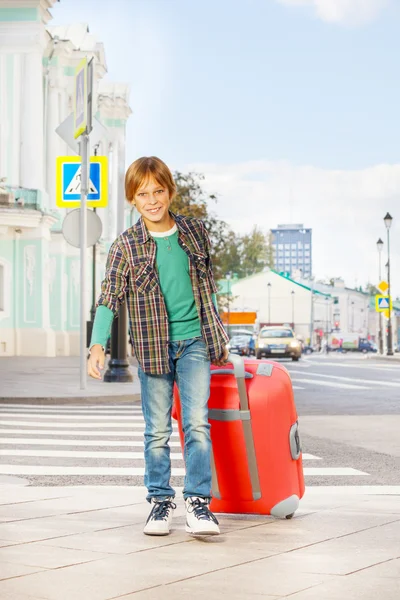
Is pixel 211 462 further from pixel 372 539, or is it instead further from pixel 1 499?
pixel 1 499

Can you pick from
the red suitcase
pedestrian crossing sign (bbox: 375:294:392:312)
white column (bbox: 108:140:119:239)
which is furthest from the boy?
white column (bbox: 108:140:119:239)

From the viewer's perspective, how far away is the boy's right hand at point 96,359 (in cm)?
535

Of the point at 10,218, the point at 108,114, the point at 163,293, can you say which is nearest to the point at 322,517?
the point at 163,293

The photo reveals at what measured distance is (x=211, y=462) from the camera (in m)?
5.63

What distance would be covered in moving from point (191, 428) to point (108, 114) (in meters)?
53.5

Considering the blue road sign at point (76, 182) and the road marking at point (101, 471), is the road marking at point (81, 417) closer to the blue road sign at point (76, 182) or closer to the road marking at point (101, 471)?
the road marking at point (101, 471)

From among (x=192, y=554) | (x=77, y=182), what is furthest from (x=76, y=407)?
(x=192, y=554)

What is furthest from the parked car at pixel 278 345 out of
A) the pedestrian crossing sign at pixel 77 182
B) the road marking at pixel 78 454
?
the road marking at pixel 78 454

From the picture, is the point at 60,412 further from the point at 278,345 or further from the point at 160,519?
the point at 278,345

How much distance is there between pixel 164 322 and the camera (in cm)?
539

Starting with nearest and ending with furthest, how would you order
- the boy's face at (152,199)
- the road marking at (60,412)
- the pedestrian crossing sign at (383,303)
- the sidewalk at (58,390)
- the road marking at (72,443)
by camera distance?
1. the boy's face at (152,199)
2. the road marking at (72,443)
3. the road marking at (60,412)
4. the sidewalk at (58,390)
5. the pedestrian crossing sign at (383,303)

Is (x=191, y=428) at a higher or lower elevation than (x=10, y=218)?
lower

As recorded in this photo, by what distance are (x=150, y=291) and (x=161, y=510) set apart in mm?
1041

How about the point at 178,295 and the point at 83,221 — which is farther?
the point at 83,221
